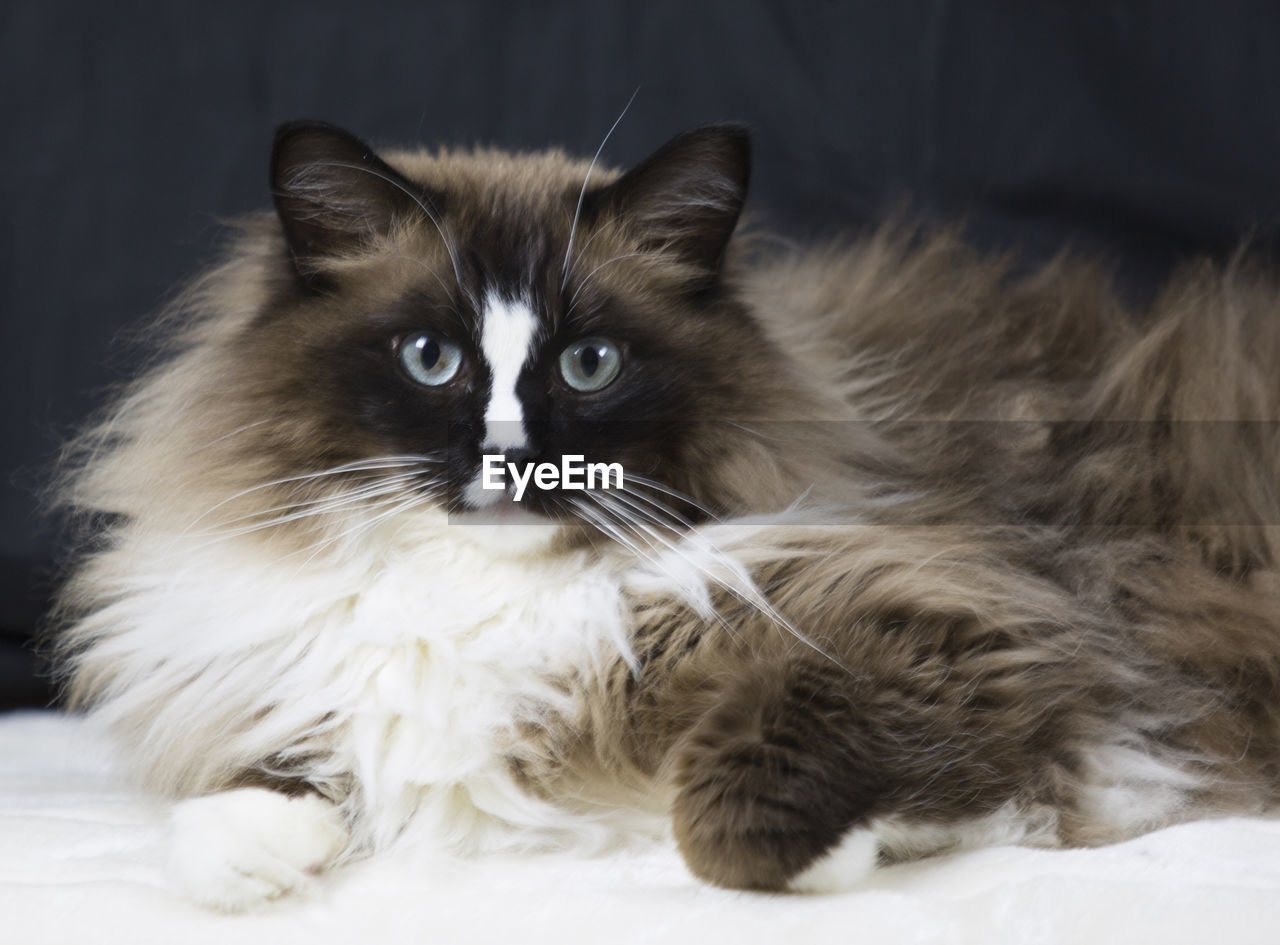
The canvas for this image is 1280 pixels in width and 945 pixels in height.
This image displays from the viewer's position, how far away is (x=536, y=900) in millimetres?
1385

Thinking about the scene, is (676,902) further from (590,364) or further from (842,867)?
(590,364)

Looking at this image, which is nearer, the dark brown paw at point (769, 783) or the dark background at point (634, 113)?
the dark brown paw at point (769, 783)

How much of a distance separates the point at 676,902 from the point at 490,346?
0.67 m

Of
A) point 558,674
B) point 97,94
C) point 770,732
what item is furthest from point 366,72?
point 770,732

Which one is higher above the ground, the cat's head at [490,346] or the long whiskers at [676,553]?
the cat's head at [490,346]

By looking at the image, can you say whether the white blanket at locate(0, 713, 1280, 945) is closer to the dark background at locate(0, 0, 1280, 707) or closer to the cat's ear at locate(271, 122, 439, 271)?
the cat's ear at locate(271, 122, 439, 271)

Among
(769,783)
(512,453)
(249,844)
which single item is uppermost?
(512,453)

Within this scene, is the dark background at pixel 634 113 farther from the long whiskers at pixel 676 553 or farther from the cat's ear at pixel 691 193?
the long whiskers at pixel 676 553

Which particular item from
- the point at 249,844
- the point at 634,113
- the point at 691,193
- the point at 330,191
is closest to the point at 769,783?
the point at 249,844

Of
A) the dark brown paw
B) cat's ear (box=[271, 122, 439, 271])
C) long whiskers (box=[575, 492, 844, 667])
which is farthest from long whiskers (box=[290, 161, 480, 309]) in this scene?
the dark brown paw

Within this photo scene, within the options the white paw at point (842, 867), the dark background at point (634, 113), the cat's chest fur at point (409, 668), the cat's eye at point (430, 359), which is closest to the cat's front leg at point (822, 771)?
the white paw at point (842, 867)

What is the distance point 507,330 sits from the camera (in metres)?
1.57

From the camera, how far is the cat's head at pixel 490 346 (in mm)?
1560

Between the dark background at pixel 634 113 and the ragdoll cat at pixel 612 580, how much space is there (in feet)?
2.58
